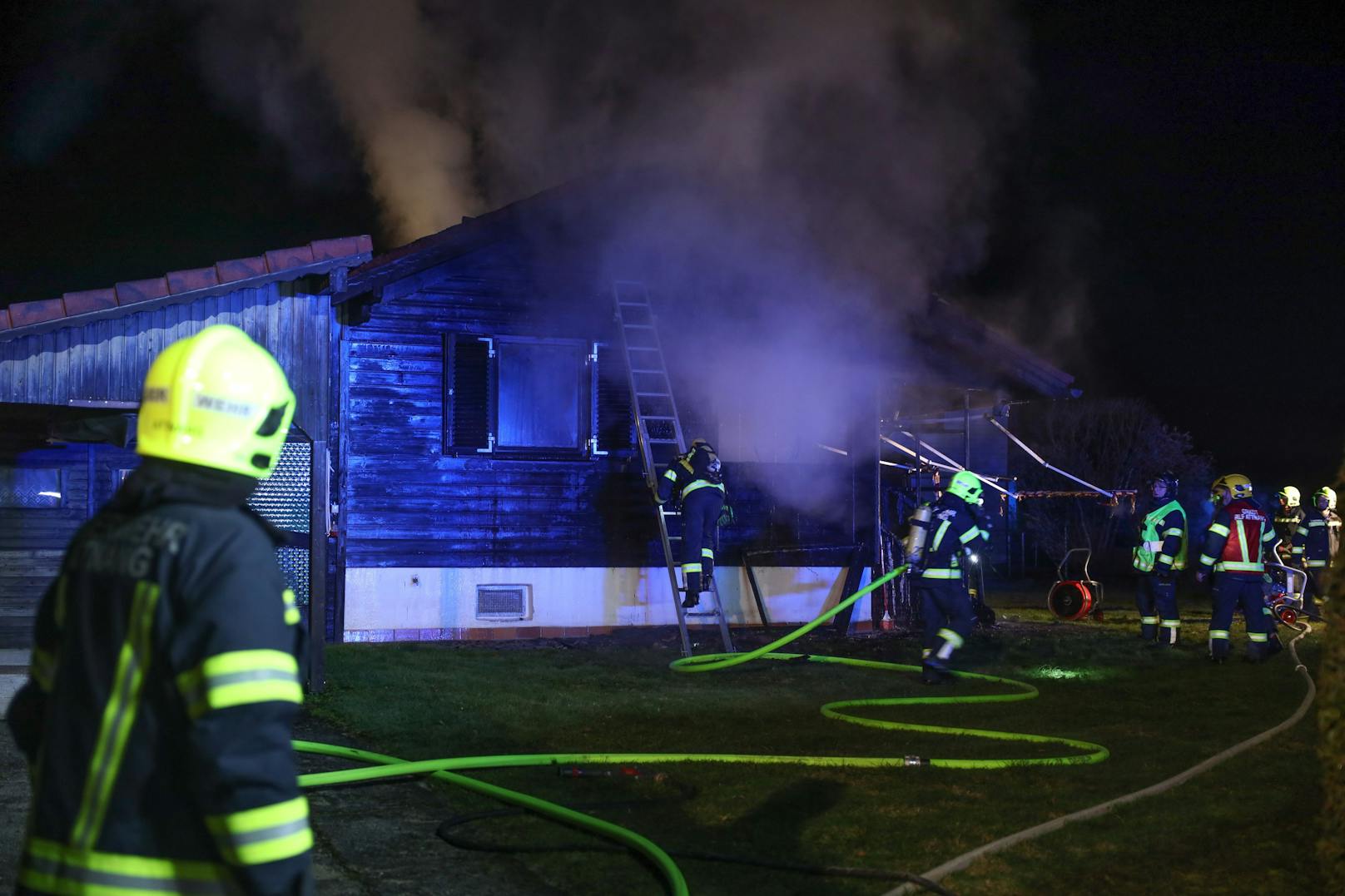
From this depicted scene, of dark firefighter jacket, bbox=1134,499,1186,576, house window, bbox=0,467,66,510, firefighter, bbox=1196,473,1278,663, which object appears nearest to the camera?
house window, bbox=0,467,66,510

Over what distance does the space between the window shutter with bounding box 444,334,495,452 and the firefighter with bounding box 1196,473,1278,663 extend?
7370mm

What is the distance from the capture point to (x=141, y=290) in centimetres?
1035

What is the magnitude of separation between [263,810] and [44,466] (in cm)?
1028

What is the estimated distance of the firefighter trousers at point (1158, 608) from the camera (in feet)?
39.7

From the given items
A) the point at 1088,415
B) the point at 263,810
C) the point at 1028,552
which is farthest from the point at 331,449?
the point at 1088,415

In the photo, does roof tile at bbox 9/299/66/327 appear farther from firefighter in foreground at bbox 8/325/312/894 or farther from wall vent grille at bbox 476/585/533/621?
firefighter in foreground at bbox 8/325/312/894

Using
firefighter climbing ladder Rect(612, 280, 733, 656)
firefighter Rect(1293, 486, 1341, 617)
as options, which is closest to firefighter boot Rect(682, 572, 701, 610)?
firefighter climbing ladder Rect(612, 280, 733, 656)

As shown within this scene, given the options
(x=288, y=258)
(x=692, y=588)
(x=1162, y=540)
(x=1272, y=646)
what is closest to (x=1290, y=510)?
(x=1162, y=540)

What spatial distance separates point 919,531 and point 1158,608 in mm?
4087

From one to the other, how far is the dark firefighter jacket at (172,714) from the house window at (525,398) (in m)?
10.2

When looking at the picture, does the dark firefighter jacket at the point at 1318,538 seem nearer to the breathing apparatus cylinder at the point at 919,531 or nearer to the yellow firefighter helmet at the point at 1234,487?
the yellow firefighter helmet at the point at 1234,487

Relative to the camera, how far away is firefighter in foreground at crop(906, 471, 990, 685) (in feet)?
30.7

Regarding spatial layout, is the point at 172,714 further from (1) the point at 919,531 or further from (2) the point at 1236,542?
(2) the point at 1236,542

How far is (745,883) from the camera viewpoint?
4.30m
